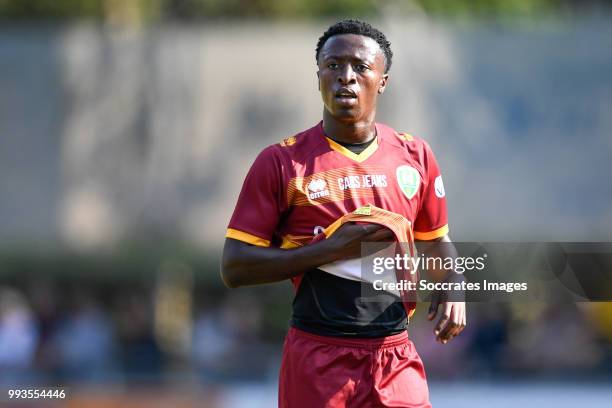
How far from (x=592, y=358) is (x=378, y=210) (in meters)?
8.79

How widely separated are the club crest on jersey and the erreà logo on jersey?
1.12ft

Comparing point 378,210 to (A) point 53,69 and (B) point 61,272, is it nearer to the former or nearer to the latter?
(A) point 53,69

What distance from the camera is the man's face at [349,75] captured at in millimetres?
4609

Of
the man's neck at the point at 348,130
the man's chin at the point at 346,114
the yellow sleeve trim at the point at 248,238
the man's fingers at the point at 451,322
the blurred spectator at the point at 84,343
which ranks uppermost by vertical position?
the blurred spectator at the point at 84,343

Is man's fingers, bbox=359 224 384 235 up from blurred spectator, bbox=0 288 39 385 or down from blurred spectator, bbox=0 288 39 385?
down

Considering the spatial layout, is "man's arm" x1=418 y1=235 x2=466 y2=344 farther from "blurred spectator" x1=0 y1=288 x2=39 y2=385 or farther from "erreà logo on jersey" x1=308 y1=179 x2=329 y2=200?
"blurred spectator" x1=0 y1=288 x2=39 y2=385

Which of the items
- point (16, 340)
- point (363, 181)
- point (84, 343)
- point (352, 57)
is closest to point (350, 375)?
point (363, 181)

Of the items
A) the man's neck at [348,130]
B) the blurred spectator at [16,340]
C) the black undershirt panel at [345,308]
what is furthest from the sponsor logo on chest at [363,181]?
the blurred spectator at [16,340]

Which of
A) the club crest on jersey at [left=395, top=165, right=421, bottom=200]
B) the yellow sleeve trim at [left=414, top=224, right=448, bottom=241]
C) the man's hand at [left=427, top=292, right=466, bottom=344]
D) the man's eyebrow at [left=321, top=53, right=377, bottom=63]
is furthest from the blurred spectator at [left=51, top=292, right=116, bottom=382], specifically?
the man's eyebrow at [left=321, top=53, right=377, bottom=63]

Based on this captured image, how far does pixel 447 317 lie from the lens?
469cm

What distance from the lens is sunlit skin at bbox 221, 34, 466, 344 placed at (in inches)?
176

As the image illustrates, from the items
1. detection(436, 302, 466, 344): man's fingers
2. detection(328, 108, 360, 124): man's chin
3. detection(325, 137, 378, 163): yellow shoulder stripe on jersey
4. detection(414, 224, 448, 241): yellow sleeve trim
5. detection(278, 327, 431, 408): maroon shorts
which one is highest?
detection(328, 108, 360, 124): man's chin

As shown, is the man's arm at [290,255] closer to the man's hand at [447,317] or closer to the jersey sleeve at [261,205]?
the jersey sleeve at [261,205]

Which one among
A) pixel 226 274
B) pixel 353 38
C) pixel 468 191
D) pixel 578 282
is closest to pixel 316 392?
pixel 226 274
